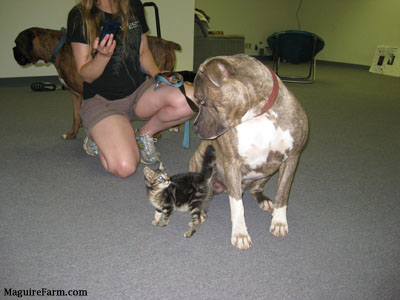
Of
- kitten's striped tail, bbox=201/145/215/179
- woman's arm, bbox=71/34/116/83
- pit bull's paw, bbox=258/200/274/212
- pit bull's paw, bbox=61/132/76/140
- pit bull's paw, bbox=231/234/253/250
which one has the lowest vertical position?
pit bull's paw, bbox=61/132/76/140

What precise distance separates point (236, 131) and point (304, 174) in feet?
3.67

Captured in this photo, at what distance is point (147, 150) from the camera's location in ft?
8.48

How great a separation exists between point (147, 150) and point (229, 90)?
1.37m

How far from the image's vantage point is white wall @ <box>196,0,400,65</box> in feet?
28.3

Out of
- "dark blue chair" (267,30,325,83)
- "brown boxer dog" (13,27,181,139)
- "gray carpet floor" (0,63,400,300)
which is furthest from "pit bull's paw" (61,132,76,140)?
"dark blue chair" (267,30,325,83)

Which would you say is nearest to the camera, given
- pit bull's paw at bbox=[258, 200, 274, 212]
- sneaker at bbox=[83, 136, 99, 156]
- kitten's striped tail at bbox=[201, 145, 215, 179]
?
kitten's striped tail at bbox=[201, 145, 215, 179]

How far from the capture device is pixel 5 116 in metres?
3.65

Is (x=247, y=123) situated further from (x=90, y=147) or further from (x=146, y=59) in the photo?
(x=90, y=147)

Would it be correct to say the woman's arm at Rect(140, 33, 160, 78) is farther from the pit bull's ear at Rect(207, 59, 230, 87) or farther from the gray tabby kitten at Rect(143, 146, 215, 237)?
the pit bull's ear at Rect(207, 59, 230, 87)

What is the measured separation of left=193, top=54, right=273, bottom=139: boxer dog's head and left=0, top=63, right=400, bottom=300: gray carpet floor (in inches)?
25.5

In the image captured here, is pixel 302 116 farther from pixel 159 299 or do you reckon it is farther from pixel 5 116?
pixel 5 116

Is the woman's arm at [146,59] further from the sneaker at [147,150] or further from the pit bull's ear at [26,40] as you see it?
the pit bull's ear at [26,40]

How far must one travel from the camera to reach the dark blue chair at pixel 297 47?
6.57 m

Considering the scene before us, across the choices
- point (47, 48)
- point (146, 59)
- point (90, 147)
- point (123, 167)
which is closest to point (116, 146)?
point (123, 167)
